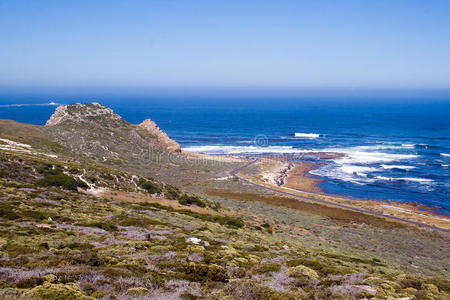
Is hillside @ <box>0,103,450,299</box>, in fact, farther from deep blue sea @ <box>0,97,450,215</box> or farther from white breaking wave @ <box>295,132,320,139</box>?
white breaking wave @ <box>295,132,320,139</box>

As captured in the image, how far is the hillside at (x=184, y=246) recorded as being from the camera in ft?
39.0

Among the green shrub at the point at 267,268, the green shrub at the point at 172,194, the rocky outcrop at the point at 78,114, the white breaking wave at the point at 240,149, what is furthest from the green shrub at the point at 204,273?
the white breaking wave at the point at 240,149

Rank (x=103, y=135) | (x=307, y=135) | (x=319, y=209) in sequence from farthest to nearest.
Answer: (x=307, y=135), (x=103, y=135), (x=319, y=209)

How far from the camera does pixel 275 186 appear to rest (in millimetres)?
69938

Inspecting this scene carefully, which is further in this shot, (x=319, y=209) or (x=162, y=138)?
(x=162, y=138)

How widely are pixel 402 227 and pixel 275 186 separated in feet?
100

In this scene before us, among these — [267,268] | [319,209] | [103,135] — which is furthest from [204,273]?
[103,135]

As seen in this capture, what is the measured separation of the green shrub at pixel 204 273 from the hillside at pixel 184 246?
5cm

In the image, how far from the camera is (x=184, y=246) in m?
18.4

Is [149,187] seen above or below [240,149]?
above

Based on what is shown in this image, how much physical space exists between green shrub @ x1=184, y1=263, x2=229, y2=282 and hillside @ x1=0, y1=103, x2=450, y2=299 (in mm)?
48

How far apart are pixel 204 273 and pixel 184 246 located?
4.92m

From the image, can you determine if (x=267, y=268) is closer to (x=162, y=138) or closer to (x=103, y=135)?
(x=103, y=135)

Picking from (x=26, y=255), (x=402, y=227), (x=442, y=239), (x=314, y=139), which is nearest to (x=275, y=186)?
(x=402, y=227)
